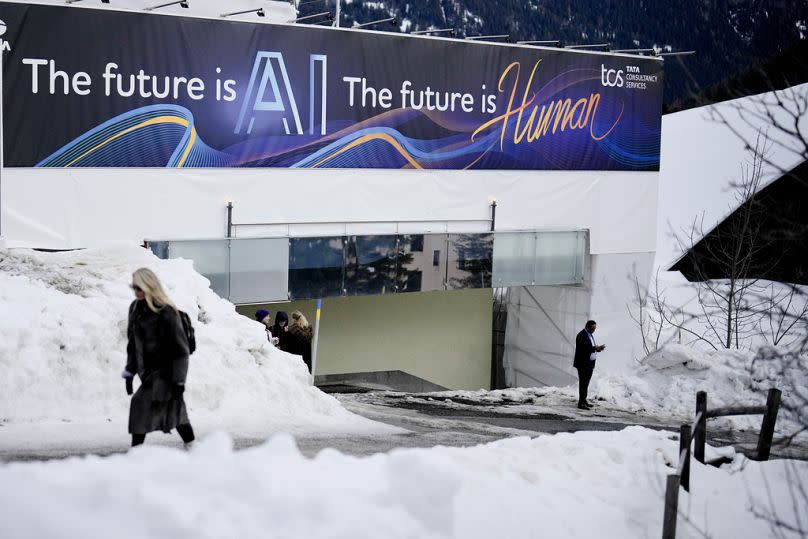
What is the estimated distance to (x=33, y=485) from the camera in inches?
217

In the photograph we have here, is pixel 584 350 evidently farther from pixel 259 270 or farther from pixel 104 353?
pixel 104 353

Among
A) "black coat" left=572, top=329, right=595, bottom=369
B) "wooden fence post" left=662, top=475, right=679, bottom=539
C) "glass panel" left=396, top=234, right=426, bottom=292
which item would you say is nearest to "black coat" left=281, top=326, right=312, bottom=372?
"black coat" left=572, top=329, right=595, bottom=369

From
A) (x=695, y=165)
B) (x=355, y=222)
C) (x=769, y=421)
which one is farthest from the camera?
(x=695, y=165)

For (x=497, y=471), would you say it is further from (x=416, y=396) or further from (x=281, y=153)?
(x=281, y=153)

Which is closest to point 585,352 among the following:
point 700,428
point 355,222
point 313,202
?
point 700,428

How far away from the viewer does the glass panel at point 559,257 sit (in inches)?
1075

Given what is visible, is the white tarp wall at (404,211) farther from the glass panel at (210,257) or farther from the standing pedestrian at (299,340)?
the standing pedestrian at (299,340)

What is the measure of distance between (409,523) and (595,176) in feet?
76.1

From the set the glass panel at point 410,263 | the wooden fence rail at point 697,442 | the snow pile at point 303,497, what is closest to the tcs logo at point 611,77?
the glass panel at point 410,263

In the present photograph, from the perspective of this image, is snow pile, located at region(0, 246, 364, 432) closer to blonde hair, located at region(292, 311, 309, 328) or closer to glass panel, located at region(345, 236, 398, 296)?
blonde hair, located at region(292, 311, 309, 328)

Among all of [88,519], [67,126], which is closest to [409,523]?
[88,519]

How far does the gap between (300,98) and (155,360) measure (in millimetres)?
16462

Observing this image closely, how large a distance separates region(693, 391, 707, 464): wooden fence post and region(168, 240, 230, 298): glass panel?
1325 cm

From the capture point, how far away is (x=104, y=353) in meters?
11.1
